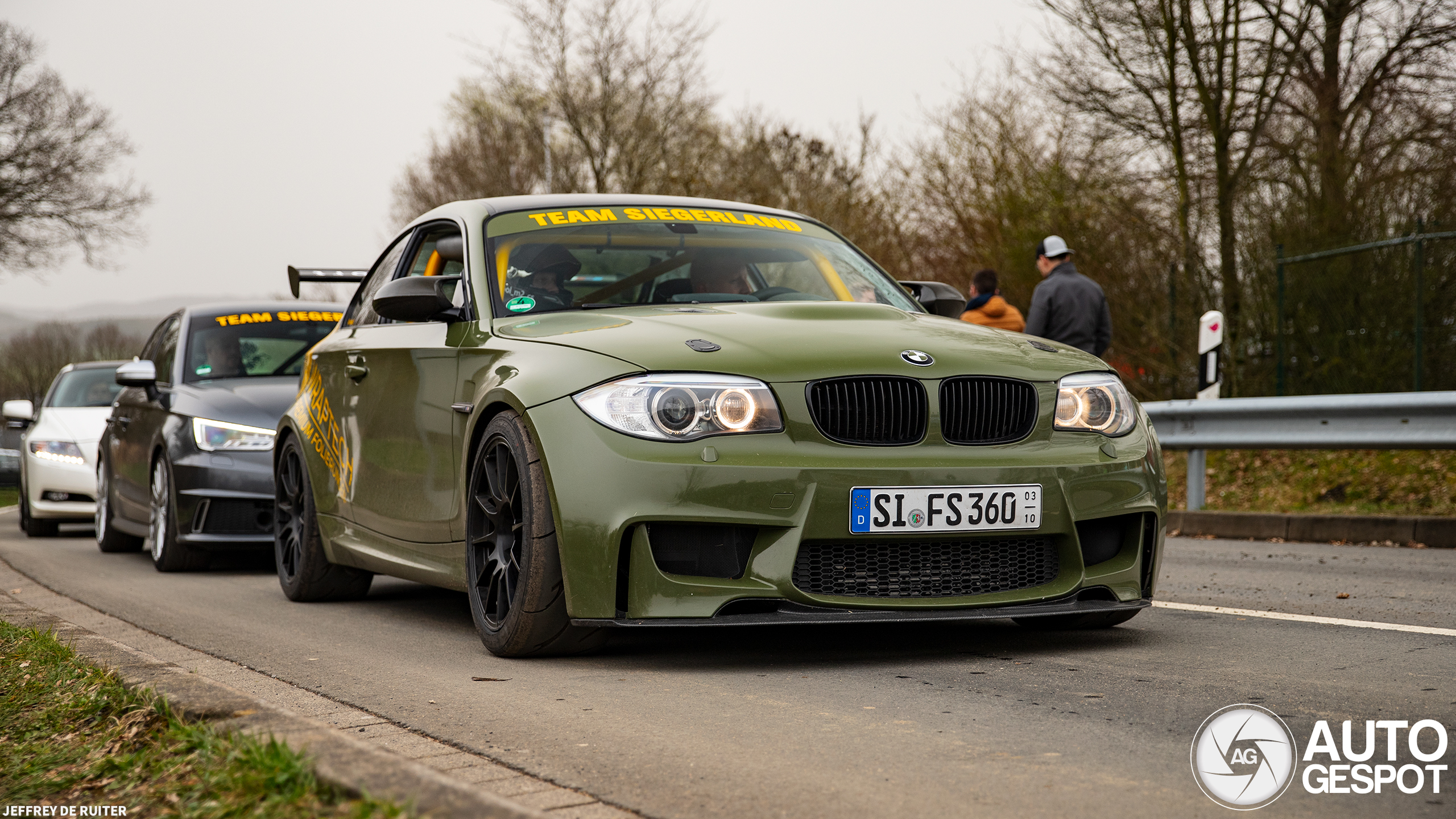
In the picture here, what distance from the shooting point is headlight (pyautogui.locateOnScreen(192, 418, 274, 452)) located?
28.2 ft

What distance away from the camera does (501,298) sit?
5371 mm

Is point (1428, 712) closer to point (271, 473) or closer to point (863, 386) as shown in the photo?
point (863, 386)

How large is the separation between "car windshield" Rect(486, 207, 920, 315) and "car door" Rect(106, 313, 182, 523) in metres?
4.34

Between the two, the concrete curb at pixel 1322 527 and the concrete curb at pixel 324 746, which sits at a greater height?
the concrete curb at pixel 324 746

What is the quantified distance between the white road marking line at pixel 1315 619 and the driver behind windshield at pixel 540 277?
2.65 meters

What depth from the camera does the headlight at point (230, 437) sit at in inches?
338

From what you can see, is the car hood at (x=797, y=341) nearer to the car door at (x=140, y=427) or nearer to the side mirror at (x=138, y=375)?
the side mirror at (x=138, y=375)

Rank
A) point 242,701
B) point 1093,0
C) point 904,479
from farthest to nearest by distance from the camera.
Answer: point 1093,0 < point 904,479 < point 242,701

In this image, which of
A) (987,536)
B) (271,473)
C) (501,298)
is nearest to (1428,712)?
(987,536)

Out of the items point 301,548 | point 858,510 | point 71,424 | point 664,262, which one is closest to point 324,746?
point 858,510

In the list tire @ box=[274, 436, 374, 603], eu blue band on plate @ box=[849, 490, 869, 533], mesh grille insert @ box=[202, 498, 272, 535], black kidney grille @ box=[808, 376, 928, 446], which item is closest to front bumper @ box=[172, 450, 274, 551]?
mesh grille insert @ box=[202, 498, 272, 535]

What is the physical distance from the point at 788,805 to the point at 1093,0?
1714cm

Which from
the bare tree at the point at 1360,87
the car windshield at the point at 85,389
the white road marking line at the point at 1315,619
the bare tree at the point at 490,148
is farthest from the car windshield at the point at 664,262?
the bare tree at the point at 490,148

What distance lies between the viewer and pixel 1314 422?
10234 mm
